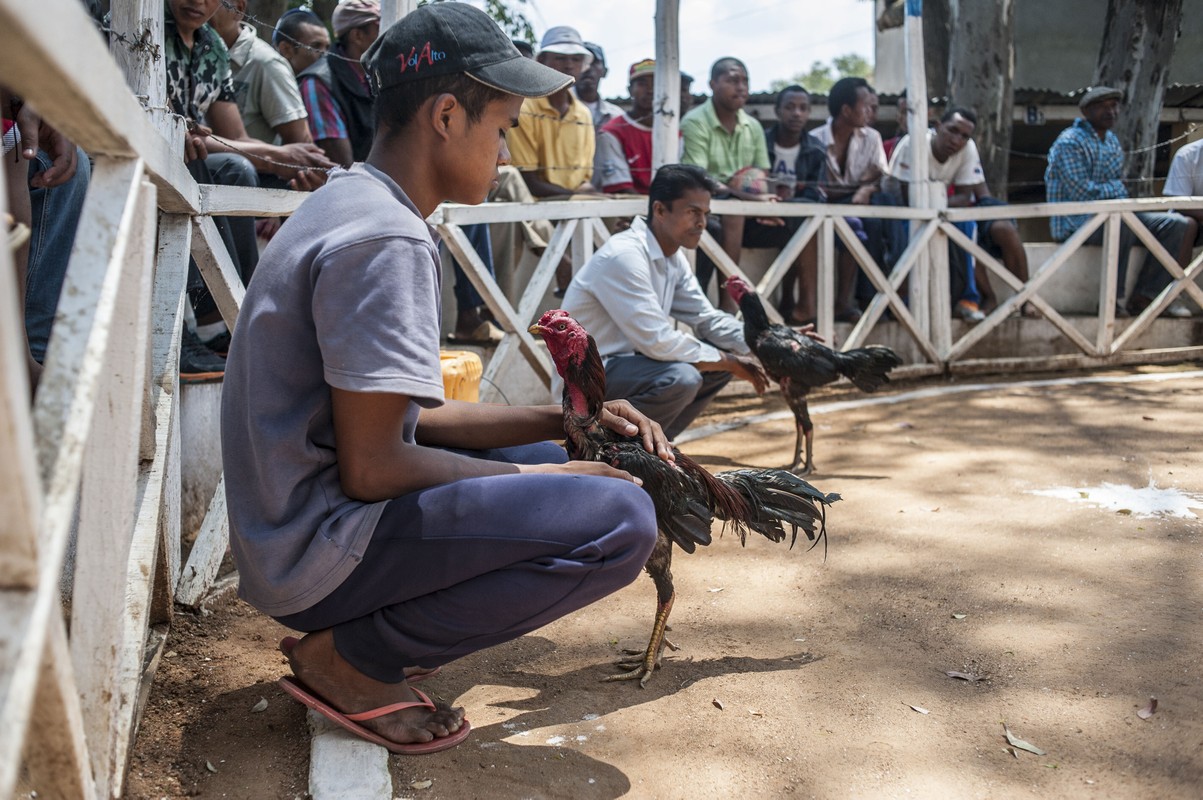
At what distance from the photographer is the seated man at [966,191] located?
9438 mm

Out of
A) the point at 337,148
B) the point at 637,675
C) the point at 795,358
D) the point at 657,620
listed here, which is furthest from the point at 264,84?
→ the point at 637,675

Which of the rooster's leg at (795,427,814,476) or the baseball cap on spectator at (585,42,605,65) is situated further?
the baseball cap on spectator at (585,42,605,65)

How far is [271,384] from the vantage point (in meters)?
2.30

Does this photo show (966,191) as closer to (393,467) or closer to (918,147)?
(918,147)

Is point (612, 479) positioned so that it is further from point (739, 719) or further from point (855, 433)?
point (855, 433)

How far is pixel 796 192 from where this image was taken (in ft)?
29.3

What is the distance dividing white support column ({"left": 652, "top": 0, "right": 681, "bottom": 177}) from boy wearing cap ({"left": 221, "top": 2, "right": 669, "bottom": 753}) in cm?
492

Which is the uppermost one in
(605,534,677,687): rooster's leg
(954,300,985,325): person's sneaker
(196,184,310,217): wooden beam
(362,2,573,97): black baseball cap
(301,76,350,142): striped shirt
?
(301,76,350,142): striped shirt

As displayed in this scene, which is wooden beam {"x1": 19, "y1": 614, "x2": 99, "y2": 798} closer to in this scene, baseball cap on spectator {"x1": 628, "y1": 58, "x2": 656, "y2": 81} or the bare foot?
the bare foot

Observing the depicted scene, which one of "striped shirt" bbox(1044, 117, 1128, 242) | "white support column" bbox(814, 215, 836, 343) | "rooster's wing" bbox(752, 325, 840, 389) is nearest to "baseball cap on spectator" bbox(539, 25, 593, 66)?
"white support column" bbox(814, 215, 836, 343)

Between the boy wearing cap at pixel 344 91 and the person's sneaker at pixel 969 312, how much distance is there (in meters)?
5.89

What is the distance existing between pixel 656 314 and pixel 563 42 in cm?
330

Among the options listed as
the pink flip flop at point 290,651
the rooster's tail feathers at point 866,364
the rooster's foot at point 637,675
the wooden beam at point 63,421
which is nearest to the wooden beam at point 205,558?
the pink flip flop at point 290,651

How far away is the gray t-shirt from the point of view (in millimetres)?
2154
